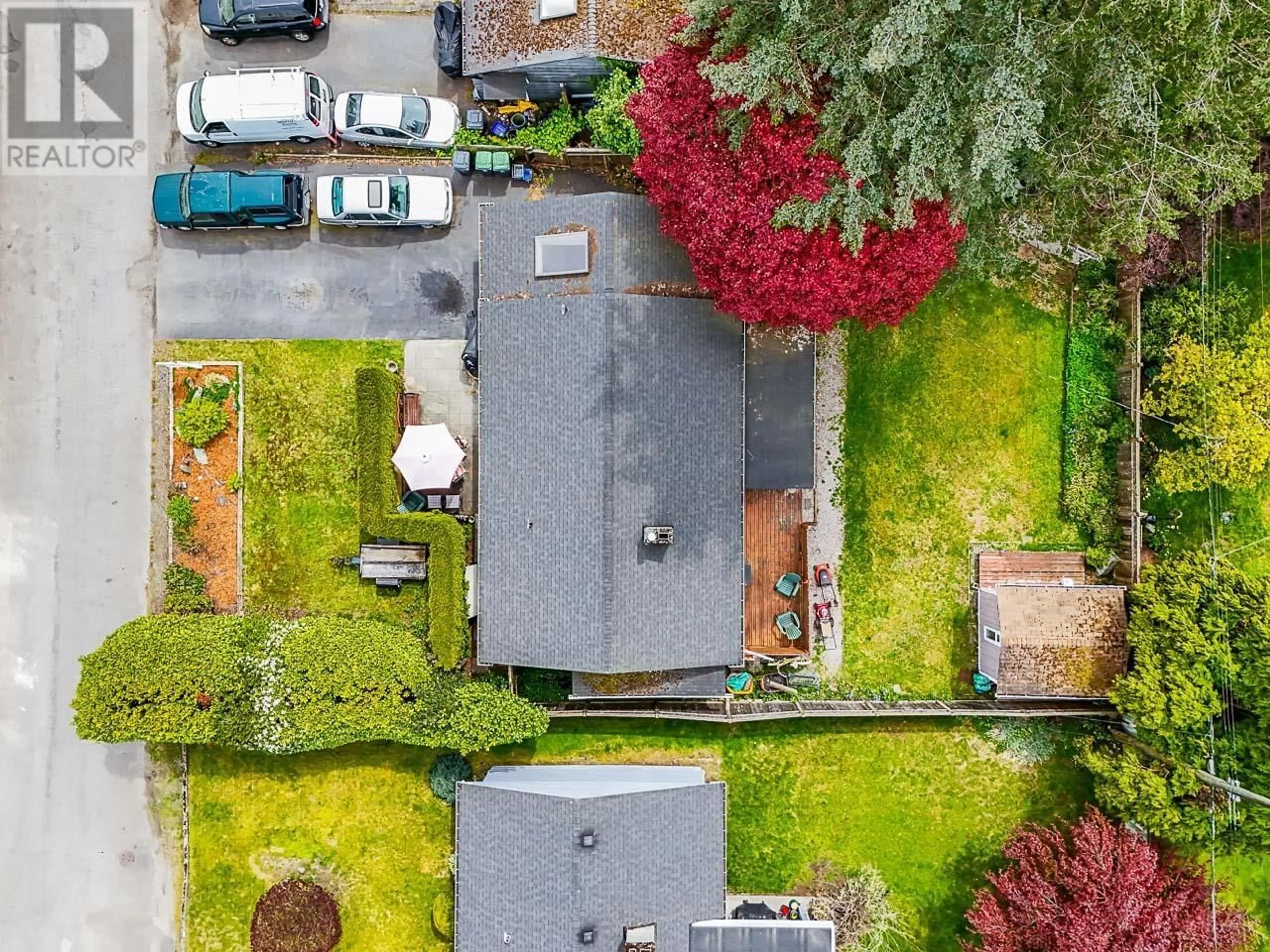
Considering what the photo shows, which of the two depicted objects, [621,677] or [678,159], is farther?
[621,677]

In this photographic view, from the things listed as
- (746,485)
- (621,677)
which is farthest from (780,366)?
(621,677)

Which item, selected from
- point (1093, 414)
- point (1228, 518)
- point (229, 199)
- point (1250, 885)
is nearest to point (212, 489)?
point (229, 199)

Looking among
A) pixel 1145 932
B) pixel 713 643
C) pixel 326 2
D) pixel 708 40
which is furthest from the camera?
pixel 326 2

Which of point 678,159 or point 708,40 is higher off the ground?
point 708,40

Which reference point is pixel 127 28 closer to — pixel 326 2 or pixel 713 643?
pixel 326 2

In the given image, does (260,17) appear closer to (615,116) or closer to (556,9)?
(556,9)

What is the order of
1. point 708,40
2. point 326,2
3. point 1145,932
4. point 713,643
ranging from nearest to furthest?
point 708,40 → point 1145,932 → point 713,643 → point 326,2

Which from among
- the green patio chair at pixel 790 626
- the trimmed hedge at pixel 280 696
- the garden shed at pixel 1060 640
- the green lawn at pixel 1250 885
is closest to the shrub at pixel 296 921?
the trimmed hedge at pixel 280 696

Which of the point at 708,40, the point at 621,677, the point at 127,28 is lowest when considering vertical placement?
the point at 621,677
